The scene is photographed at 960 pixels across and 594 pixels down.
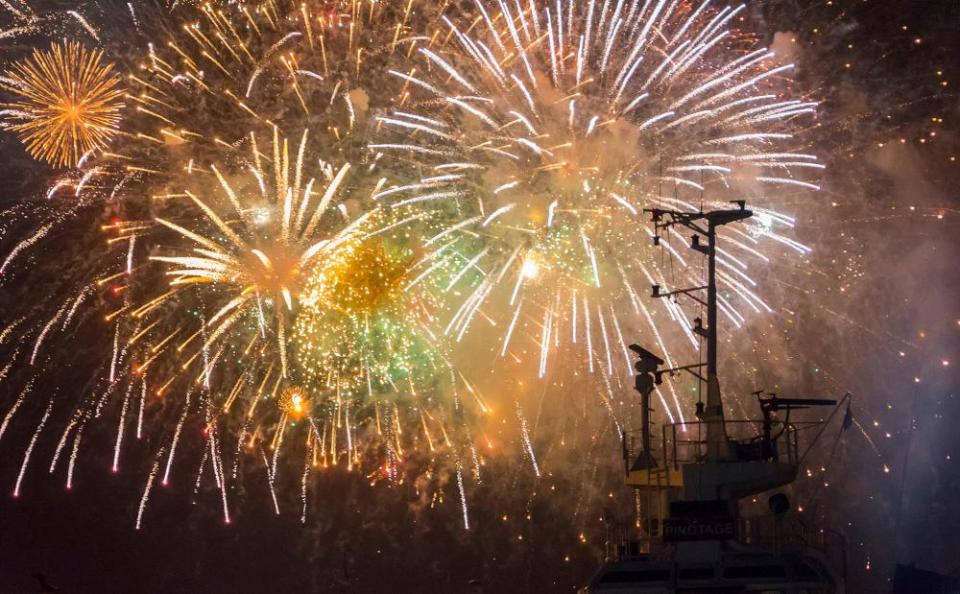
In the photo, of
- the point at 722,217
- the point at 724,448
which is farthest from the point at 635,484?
the point at 722,217

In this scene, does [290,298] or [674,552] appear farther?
[290,298]

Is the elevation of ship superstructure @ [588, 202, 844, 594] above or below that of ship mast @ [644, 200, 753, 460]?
below

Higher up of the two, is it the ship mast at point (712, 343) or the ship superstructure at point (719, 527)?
the ship mast at point (712, 343)

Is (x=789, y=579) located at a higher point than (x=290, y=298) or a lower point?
lower

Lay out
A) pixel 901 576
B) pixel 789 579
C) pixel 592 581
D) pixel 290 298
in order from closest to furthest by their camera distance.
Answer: pixel 789 579
pixel 592 581
pixel 290 298
pixel 901 576

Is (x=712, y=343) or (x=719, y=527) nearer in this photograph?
(x=719, y=527)

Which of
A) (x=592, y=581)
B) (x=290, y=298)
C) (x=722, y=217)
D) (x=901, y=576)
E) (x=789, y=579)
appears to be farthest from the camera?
(x=901, y=576)

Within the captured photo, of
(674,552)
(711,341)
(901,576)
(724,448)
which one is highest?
(711,341)

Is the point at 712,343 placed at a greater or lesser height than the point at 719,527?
greater

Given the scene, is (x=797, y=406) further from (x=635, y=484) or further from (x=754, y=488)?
(x=635, y=484)

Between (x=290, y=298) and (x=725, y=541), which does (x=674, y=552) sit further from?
(x=290, y=298)
